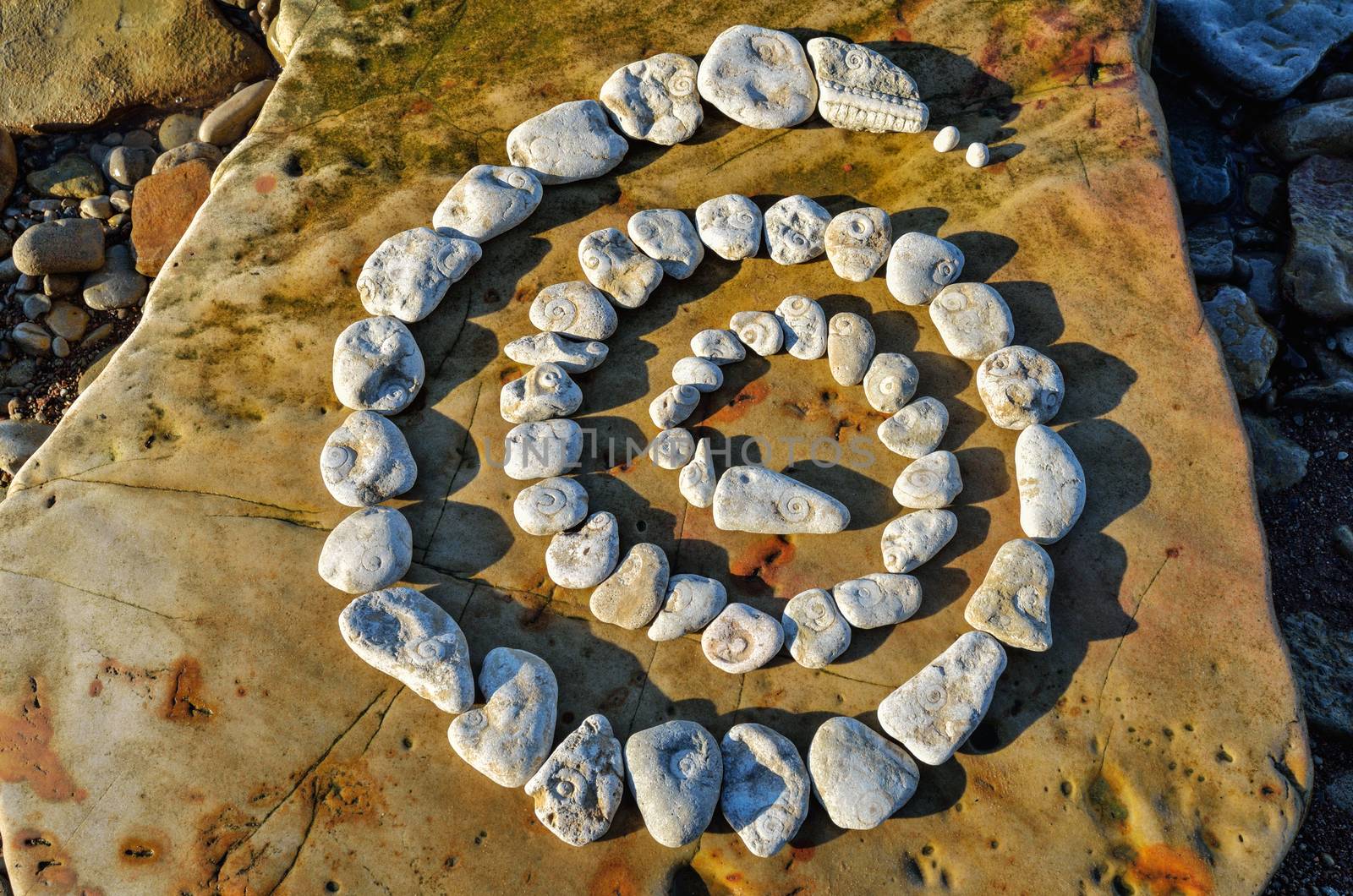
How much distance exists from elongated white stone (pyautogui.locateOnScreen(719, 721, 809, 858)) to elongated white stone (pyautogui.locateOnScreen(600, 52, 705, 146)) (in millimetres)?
2757

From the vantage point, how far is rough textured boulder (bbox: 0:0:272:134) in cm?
520

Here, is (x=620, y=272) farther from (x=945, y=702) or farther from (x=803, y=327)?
(x=945, y=702)

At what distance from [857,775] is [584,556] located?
1318 millimetres

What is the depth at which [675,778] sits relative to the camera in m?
3.25

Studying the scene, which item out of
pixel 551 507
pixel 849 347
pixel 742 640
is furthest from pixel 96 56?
pixel 742 640

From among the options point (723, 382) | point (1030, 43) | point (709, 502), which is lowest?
point (709, 502)

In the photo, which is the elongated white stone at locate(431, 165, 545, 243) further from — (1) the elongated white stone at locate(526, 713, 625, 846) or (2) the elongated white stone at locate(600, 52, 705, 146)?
(1) the elongated white stone at locate(526, 713, 625, 846)

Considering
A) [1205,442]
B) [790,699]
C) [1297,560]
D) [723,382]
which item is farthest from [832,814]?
[1297,560]

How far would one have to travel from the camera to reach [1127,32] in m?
4.32

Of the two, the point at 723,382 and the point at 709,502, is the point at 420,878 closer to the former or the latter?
the point at 709,502

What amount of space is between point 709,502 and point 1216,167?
3554 mm

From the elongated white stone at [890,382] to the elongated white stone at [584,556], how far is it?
1.24 metres

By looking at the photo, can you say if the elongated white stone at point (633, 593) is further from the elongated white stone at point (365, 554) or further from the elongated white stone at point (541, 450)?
the elongated white stone at point (365, 554)

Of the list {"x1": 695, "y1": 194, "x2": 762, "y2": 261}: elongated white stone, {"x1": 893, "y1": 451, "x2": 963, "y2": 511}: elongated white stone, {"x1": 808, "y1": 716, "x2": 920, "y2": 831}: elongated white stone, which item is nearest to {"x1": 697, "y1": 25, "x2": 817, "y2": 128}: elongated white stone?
{"x1": 695, "y1": 194, "x2": 762, "y2": 261}: elongated white stone
